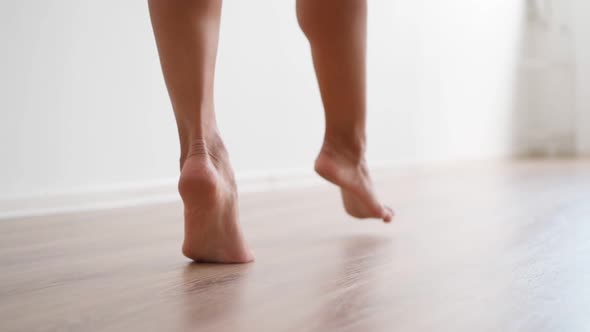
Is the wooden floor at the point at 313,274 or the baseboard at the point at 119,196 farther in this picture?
the baseboard at the point at 119,196

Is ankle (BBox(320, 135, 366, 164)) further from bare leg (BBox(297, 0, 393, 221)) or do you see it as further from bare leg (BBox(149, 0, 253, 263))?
bare leg (BBox(149, 0, 253, 263))

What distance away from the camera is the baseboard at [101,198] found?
1555mm

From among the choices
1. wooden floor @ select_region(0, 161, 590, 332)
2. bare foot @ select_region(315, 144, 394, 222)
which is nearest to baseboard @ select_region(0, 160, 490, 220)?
wooden floor @ select_region(0, 161, 590, 332)

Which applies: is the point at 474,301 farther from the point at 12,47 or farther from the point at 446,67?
the point at 446,67

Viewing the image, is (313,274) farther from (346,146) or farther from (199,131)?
(346,146)

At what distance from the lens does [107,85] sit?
1785 mm

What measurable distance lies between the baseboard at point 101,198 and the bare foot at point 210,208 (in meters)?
0.74

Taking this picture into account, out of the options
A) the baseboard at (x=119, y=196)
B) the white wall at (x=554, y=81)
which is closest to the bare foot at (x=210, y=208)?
the baseboard at (x=119, y=196)

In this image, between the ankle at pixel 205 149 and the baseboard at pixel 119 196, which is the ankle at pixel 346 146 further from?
the baseboard at pixel 119 196

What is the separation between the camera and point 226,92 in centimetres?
223

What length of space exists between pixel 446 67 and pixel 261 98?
1.68 meters

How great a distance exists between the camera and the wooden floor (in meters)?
0.65

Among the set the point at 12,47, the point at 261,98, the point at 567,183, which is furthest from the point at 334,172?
the point at 567,183

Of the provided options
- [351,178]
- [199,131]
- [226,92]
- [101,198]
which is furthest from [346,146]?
[226,92]
